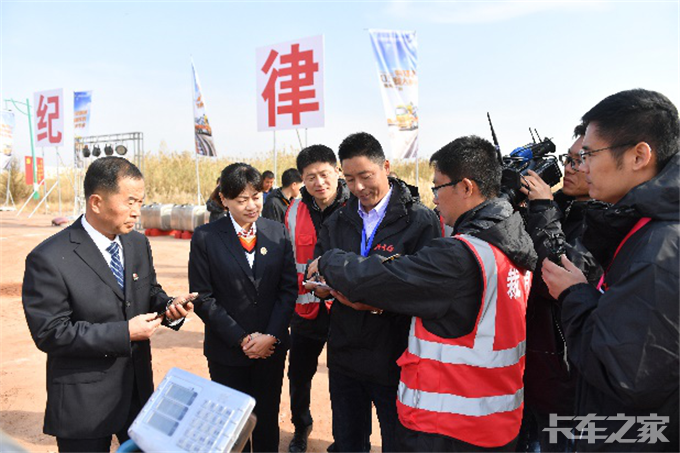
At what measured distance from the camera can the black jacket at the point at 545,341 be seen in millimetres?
2496

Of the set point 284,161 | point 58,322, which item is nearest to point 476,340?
point 58,322

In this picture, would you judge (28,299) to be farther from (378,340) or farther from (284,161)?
(284,161)

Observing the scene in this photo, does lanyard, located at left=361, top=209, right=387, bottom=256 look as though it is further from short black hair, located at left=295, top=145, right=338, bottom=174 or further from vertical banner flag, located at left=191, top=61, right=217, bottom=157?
vertical banner flag, located at left=191, top=61, right=217, bottom=157

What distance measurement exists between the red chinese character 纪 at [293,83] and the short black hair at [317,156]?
5626mm

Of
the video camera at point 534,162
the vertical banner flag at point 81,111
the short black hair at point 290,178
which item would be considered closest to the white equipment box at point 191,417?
the video camera at point 534,162

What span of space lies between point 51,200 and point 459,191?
28857 mm

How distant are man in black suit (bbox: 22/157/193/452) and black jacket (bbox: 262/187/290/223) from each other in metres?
3.32

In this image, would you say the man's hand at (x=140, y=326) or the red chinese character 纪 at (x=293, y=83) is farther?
the red chinese character 纪 at (x=293, y=83)

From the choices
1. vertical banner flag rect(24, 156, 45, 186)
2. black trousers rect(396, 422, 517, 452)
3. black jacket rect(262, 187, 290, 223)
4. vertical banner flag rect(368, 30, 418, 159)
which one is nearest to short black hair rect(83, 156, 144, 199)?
black trousers rect(396, 422, 517, 452)

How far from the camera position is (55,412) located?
215 centimetres

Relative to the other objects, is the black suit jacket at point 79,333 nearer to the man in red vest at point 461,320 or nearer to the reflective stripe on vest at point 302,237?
the man in red vest at point 461,320

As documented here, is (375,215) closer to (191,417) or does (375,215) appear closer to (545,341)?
(545,341)

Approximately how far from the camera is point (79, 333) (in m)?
2.10

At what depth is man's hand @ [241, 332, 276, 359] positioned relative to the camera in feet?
9.11
